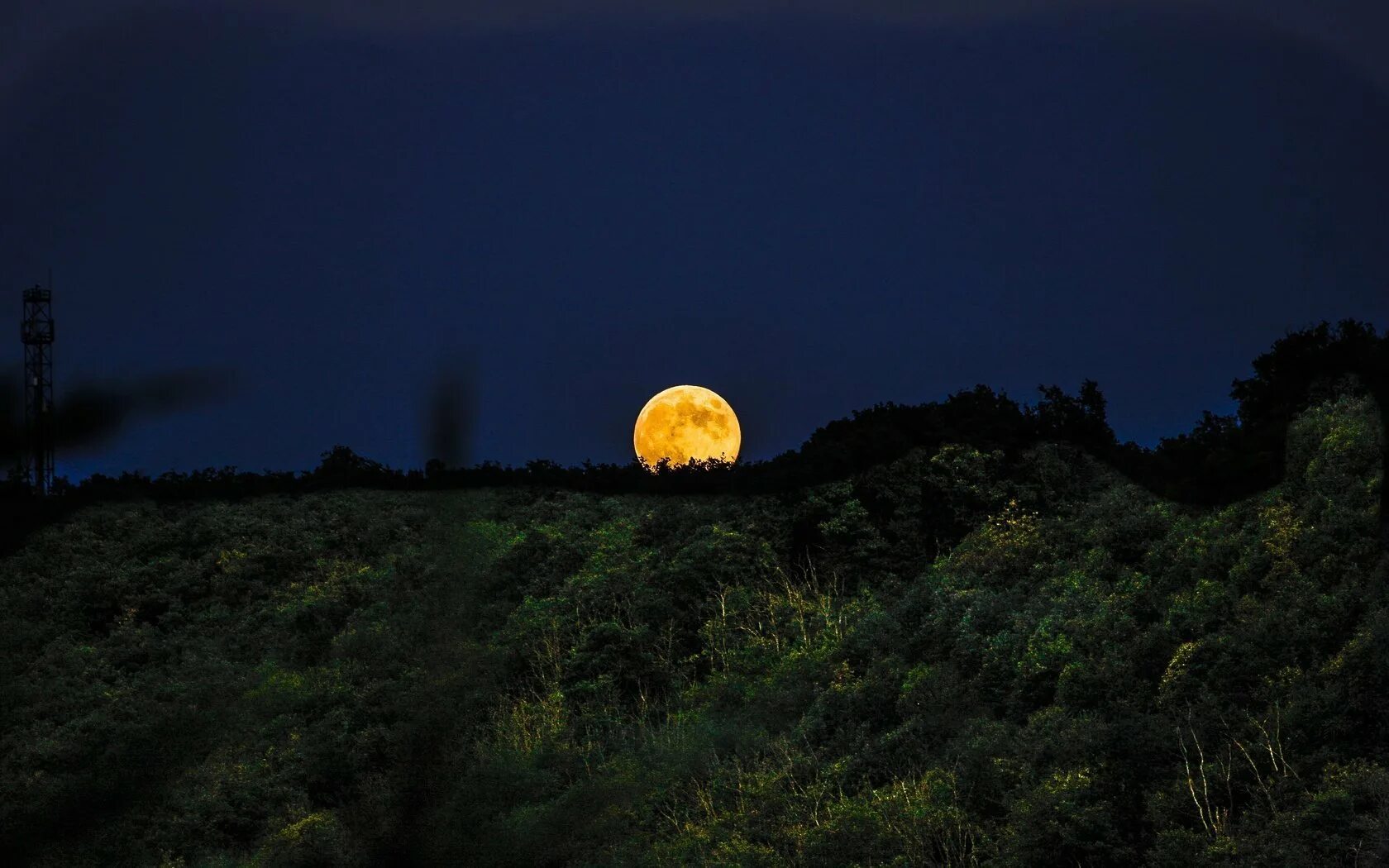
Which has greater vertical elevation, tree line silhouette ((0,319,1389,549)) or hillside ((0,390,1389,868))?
tree line silhouette ((0,319,1389,549))

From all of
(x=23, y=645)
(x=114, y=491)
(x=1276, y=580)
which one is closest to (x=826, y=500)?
(x=1276, y=580)

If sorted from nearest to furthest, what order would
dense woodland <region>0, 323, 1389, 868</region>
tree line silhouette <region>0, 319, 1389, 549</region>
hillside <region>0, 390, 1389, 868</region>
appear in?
hillside <region>0, 390, 1389, 868</region> → dense woodland <region>0, 323, 1389, 868</region> → tree line silhouette <region>0, 319, 1389, 549</region>

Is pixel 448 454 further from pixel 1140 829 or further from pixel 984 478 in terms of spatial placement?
pixel 984 478

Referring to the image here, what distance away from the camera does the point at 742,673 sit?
15016 millimetres

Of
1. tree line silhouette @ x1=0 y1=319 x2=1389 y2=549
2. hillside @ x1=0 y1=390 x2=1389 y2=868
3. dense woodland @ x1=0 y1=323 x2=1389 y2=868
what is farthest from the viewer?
tree line silhouette @ x1=0 y1=319 x2=1389 y2=549

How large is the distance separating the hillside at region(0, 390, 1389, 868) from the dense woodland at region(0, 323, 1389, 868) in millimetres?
28

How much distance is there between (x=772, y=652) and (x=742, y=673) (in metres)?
0.42

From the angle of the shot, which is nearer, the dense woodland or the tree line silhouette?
the dense woodland

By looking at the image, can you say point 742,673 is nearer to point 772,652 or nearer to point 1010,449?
point 772,652

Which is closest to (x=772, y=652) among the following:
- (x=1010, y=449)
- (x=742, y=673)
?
(x=742, y=673)

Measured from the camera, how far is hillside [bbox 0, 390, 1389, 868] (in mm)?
2375

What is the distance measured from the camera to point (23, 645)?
298 cm

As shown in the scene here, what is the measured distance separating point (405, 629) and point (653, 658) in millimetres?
13713

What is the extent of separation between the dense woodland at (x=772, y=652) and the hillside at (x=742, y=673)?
0.03 meters
